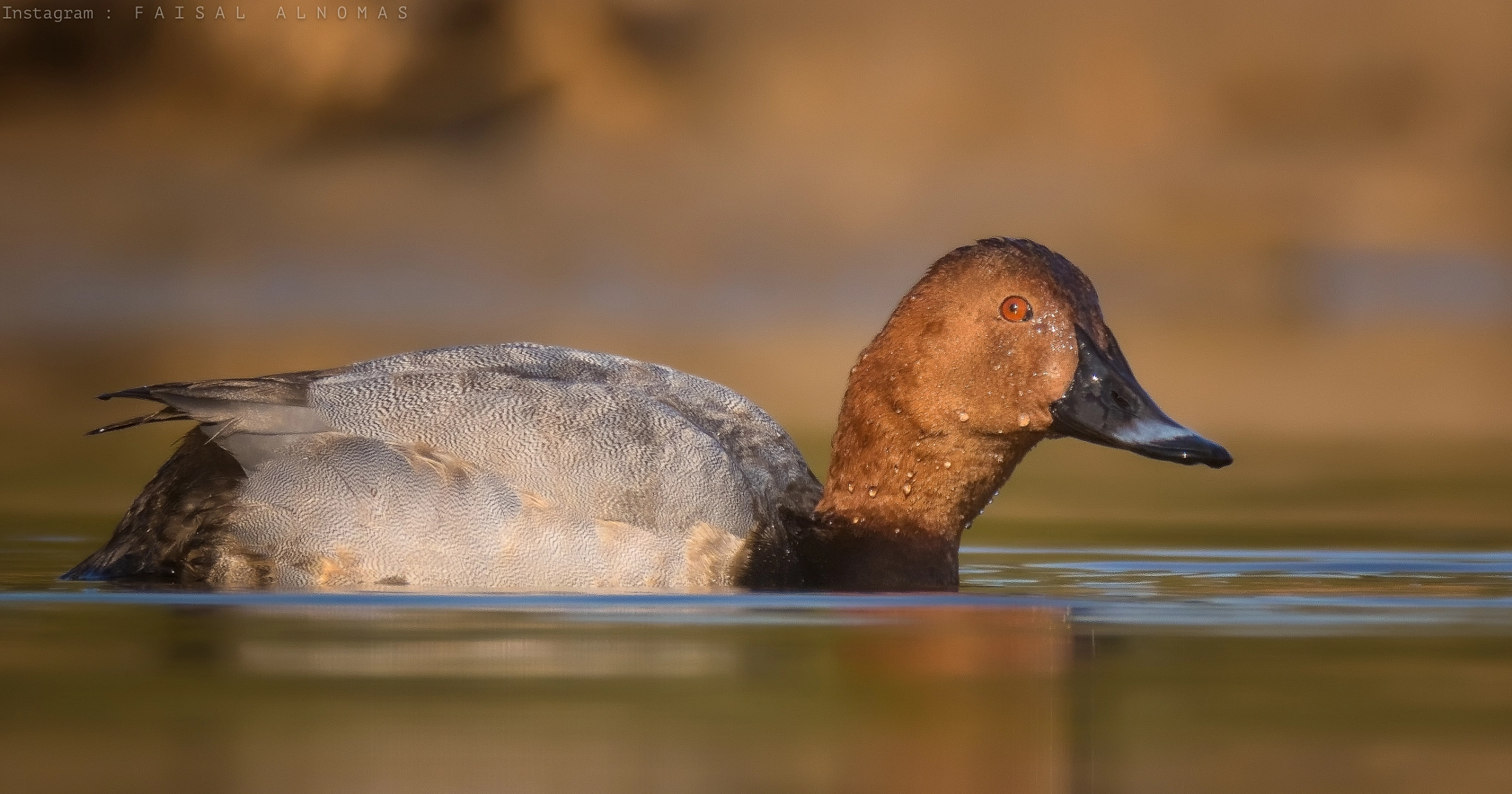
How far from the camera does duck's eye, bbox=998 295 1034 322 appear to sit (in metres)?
8.62

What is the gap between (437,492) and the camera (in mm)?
8258

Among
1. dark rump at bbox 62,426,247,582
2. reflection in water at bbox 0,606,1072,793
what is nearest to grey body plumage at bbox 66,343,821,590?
dark rump at bbox 62,426,247,582

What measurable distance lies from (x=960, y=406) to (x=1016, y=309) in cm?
36

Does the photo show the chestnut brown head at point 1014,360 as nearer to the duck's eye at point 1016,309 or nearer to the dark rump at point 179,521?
the duck's eye at point 1016,309

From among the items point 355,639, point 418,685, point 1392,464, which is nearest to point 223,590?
point 355,639

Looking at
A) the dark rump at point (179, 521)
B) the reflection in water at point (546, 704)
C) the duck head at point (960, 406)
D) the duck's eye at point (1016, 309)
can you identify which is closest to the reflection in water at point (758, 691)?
the reflection in water at point (546, 704)

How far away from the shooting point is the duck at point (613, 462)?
824 centimetres

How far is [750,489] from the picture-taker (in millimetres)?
8570

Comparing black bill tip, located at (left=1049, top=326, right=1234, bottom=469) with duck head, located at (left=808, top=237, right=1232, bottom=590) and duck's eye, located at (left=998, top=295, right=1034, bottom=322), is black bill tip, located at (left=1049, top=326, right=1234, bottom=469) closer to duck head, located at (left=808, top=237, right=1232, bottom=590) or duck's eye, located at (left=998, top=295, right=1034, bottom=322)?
duck head, located at (left=808, top=237, right=1232, bottom=590)

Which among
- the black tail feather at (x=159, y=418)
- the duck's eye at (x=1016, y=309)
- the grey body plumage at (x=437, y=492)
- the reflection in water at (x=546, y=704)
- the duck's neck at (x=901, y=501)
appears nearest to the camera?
the reflection in water at (x=546, y=704)

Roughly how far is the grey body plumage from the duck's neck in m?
0.24

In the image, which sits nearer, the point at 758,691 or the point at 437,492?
the point at 758,691

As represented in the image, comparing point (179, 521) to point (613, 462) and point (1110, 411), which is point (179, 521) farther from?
point (1110, 411)

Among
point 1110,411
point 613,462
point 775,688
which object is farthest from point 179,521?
point 1110,411
